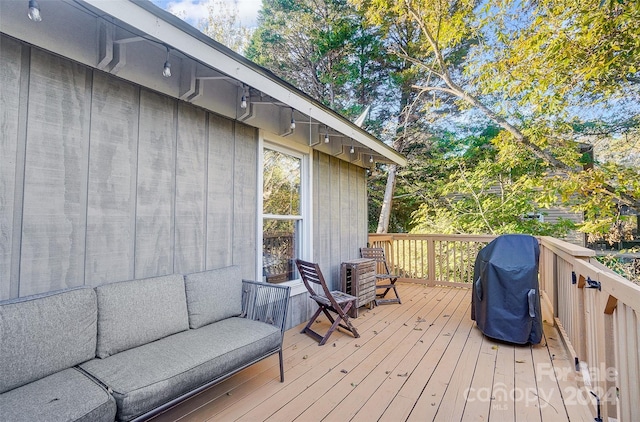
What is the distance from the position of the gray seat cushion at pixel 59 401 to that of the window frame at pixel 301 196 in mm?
1904

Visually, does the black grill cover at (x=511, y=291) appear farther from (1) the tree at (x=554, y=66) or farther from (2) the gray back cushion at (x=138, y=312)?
(1) the tree at (x=554, y=66)

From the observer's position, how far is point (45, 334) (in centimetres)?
160

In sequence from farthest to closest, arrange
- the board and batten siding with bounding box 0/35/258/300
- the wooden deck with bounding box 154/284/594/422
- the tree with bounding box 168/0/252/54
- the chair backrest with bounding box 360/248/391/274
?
1. the tree with bounding box 168/0/252/54
2. the chair backrest with bounding box 360/248/391/274
3. the wooden deck with bounding box 154/284/594/422
4. the board and batten siding with bounding box 0/35/258/300

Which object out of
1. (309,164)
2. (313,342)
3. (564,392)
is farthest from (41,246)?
(564,392)

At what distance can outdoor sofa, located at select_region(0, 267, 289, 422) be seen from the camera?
1443 millimetres

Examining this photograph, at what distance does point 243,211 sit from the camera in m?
3.21

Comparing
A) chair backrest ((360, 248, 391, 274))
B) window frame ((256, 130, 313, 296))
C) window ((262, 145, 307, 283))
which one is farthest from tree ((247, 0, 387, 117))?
window ((262, 145, 307, 283))

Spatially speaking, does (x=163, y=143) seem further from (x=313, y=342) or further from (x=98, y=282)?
(x=313, y=342)

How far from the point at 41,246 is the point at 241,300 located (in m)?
1.49

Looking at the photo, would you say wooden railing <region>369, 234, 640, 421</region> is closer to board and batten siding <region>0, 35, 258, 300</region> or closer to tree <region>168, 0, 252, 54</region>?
board and batten siding <region>0, 35, 258, 300</region>

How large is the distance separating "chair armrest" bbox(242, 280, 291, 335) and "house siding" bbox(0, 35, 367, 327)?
1.32ft

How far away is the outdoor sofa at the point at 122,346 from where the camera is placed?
144cm

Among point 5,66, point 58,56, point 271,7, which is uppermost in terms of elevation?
point 271,7

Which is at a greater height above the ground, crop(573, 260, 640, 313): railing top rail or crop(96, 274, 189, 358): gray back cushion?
crop(573, 260, 640, 313): railing top rail
